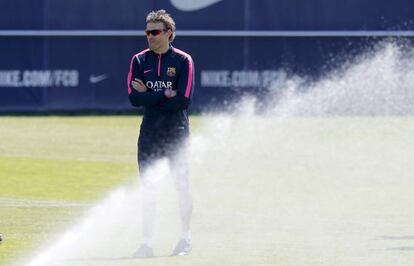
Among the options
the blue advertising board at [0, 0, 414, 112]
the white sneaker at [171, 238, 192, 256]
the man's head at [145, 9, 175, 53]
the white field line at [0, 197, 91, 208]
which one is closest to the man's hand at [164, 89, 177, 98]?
the man's head at [145, 9, 175, 53]

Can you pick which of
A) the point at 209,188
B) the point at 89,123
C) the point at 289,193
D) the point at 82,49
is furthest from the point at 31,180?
the point at 82,49

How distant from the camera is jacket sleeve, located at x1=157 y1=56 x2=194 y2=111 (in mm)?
12461

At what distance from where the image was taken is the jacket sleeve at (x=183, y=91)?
12461 mm

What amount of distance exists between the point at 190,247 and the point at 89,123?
17.7 metres

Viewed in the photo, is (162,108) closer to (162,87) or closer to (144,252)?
(162,87)

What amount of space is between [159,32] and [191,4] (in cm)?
2037

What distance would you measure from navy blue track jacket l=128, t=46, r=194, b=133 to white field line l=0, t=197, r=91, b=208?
4032mm

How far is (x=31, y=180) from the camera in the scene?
768 inches

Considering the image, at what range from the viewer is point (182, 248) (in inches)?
489

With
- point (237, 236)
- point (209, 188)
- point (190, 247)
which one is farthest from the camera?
point (209, 188)

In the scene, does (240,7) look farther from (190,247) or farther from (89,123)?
(190,247)

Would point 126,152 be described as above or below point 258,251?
below

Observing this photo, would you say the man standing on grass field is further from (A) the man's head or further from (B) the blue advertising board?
(B) the blue advertising board

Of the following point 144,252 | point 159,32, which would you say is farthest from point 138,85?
point 144,252
